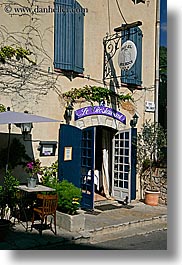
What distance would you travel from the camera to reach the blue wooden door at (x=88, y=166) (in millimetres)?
7680

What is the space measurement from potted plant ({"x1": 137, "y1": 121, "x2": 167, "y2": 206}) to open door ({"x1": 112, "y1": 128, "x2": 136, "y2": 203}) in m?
0.16

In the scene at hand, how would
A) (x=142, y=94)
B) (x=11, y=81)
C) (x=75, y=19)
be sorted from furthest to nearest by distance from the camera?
(x=142, y=94), (x=75, y=19), (x=11, y=81)

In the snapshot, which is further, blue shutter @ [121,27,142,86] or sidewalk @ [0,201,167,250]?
blue shutter @ [121,27,142,86]

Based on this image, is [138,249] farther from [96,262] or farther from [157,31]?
[157,31]

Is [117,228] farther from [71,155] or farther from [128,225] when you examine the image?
[71,155]

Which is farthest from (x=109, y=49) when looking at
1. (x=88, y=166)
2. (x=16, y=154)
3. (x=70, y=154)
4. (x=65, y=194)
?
(x=65, y=194)

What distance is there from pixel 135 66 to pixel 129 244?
144 inches

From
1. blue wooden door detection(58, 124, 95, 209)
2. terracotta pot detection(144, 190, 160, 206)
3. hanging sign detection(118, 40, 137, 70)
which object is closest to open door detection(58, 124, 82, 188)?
blue wooden door detection(58, 124, 95, 209)

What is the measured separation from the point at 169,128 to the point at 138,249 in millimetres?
1750

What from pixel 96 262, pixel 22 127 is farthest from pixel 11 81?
pixel 96 262

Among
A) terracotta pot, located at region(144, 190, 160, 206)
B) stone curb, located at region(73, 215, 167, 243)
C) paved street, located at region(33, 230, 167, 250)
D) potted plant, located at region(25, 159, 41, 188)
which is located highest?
potted plant, located at region(25, 159, 41, 188)

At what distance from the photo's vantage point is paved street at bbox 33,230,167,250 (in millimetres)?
5641

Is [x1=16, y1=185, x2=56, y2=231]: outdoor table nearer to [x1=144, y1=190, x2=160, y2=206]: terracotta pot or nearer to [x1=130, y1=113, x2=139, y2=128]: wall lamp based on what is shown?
[x1=144, y1=190, x2=160, y2=206]: terracotta pot

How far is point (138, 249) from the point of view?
5.66m
